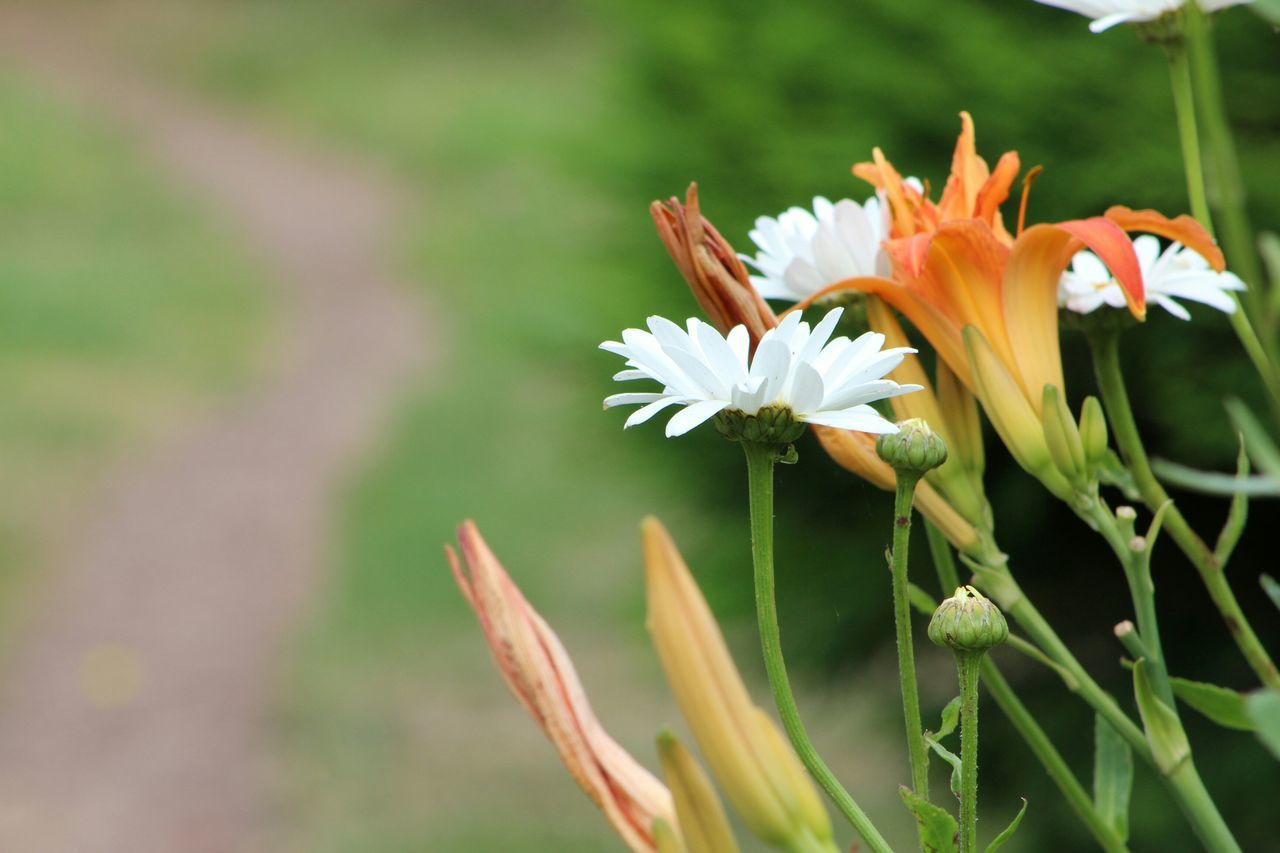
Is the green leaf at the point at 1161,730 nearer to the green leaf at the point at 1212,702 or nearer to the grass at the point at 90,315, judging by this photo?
the green leaf at the point at 1212,702

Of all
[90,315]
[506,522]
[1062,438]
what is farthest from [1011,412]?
[90,315]

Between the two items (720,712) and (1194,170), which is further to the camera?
(1194,170)

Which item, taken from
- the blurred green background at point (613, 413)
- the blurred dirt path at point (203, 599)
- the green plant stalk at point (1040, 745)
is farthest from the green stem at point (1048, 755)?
the blurred dirt path at point (203, 599)

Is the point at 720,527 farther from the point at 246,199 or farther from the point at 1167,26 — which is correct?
the point at 246,199

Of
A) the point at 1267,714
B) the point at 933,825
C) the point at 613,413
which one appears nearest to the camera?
the point at 1267,714

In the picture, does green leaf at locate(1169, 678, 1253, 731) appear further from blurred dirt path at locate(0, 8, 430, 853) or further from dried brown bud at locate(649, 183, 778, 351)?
blurred dirt path at locate(0, 8, 430, 853)

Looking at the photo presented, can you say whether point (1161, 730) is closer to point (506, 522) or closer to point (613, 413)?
point (613, 413)

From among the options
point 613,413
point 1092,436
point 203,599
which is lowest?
point 1092,436

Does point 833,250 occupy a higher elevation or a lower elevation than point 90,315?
lower
